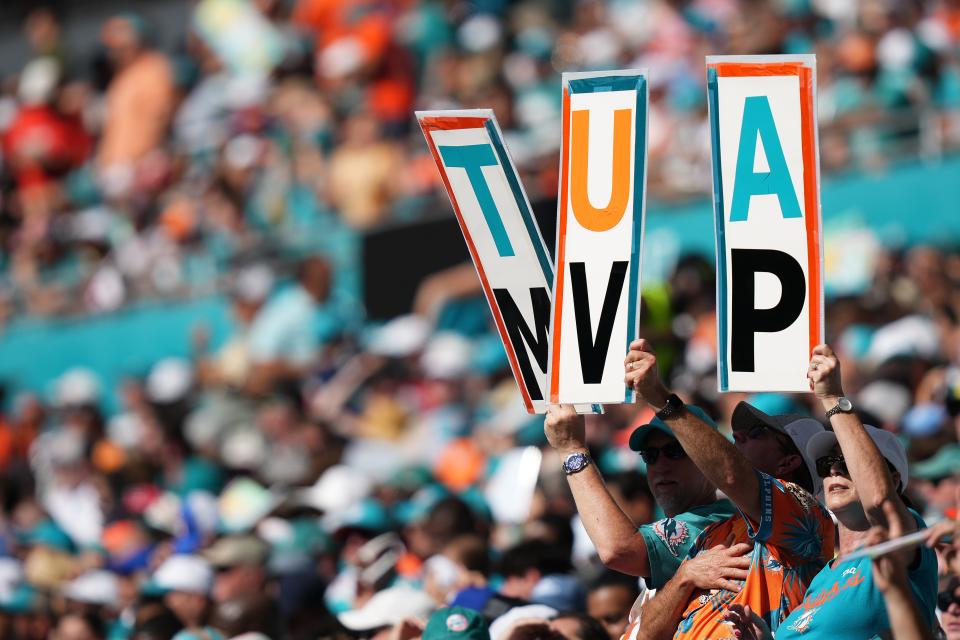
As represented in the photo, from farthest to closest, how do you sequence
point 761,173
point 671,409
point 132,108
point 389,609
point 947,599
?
point 132,108 < point 389,609 < point 947,599 < point 761,173 < point 671,409

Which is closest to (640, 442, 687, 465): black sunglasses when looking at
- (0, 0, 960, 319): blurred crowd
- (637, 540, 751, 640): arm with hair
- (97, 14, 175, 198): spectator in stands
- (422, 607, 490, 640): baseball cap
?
(637, 540, 751, 640): arm with hair

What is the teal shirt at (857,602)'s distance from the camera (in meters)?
3.56

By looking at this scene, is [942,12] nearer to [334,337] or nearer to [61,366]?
[334,337]

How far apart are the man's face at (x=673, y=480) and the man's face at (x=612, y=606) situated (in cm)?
116

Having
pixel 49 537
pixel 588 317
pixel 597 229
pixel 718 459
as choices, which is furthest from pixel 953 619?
pixel 49 537

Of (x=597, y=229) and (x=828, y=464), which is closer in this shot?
(x=828, y=464)

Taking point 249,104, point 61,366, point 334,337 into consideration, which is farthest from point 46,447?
point 249,104

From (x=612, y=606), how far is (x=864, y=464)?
2078 millimetres

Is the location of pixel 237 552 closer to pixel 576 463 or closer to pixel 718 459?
pixel 576 463

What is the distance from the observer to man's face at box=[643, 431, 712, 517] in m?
4.21

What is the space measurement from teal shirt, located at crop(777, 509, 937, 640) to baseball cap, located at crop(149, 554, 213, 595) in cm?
359

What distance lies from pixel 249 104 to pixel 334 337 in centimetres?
398

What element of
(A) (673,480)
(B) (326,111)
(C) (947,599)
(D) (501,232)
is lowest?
(B) (326,111)

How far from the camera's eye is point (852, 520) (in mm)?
3738
